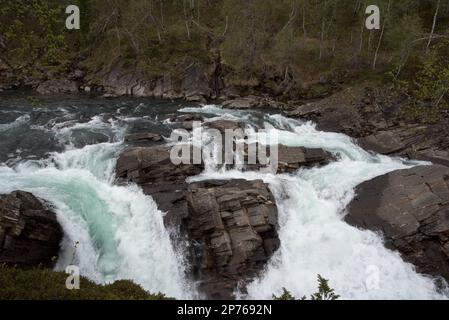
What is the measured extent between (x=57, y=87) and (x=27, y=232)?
1408 inches

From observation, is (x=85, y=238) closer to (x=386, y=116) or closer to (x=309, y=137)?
(x=309, y=137)

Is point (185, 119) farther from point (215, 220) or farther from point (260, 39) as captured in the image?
point (260, 39)

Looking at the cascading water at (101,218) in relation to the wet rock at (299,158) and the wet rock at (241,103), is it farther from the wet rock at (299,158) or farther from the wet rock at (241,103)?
the wet rock at (241,103)

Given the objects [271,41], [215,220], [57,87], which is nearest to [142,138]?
[215,220]

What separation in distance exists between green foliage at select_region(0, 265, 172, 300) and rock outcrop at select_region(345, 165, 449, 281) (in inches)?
522

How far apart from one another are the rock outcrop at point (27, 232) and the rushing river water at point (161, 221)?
600 mm

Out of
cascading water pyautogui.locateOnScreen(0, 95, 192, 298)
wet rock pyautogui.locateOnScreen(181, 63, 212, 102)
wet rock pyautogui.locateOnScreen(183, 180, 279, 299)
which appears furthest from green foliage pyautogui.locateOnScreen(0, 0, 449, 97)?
wet rock pyautogui.locateOnScreen(183, 180, 279, 299)

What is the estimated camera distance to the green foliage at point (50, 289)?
9.42 meters

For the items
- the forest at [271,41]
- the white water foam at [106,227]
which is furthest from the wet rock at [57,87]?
the white water foam at [106,227]

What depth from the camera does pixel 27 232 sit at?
→ 50.3ft

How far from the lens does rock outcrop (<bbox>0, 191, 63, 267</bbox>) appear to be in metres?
14.6
